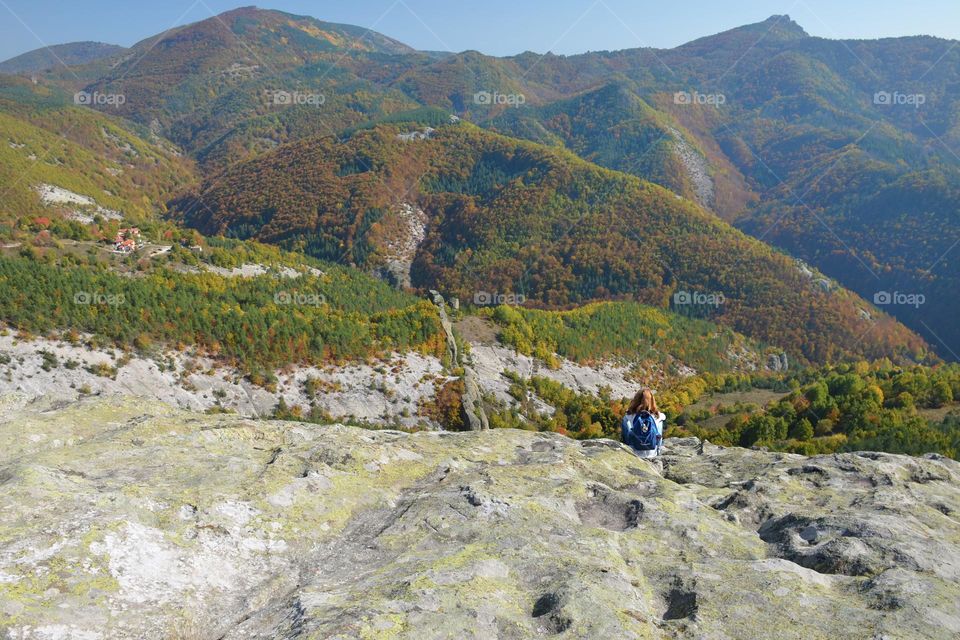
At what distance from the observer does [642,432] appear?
19031mm

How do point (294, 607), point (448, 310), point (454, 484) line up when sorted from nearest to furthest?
point (294, 607)
point (454, 484)
point (448, 310)

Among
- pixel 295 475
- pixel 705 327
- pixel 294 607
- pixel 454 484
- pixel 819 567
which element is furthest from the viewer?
pixel 705 327

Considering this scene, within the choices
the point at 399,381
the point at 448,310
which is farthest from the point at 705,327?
the point at 399,381

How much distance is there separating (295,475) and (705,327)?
7168 inches

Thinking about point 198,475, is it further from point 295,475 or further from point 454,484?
point 454,484

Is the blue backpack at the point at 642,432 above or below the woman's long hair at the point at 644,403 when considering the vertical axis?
below

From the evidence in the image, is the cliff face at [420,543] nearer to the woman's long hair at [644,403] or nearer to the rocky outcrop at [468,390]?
the woman's long hair at [644,403]

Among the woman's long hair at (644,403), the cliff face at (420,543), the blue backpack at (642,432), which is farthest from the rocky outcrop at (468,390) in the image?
the cliff face at (420,543)

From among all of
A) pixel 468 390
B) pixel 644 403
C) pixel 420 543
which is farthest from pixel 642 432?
pixel 468 390

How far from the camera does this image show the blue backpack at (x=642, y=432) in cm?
1873

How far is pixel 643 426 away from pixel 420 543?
10459 mm

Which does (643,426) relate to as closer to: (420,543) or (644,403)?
(644,403)

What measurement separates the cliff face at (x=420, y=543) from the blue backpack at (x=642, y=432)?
211cm

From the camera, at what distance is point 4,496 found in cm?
962
